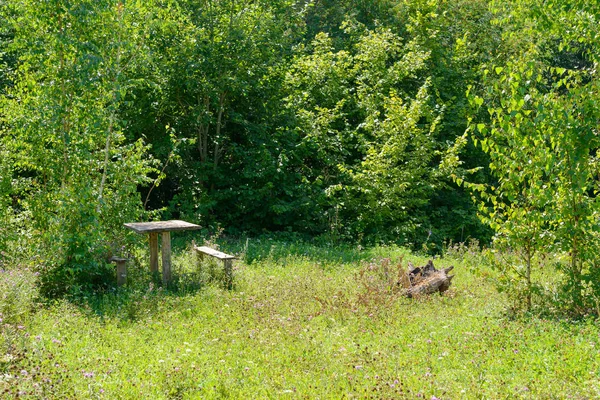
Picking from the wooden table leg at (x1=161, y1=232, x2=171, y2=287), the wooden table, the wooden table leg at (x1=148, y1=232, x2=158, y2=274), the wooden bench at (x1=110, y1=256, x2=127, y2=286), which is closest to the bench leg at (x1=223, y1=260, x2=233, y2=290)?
the wooden table

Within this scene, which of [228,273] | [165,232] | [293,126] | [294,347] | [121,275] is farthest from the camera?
[293,126]

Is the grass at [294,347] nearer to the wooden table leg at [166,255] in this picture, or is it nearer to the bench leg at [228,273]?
the bench leg at [228,273]

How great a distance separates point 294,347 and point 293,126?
9.42 meters

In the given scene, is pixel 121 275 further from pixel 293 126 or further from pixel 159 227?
pixel 293 126

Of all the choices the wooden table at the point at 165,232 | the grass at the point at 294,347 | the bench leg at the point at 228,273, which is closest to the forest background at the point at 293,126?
the wooden table at the point at 165,232

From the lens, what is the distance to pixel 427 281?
8.78m

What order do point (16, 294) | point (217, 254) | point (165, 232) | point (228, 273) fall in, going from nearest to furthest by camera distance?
1. point (16, 294)
2. point (165, 232)
3. point (228, 273)
4. point (217, 254)

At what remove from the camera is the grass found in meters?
5.13

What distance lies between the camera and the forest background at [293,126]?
737 cm

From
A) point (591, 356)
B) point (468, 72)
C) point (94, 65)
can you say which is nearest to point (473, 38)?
point (468, 72)

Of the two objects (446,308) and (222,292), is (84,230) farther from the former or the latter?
(446,308)

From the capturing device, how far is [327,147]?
1503cm

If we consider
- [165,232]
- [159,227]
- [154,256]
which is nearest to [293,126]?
[154,256]

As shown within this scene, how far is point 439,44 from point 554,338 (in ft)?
40.8
